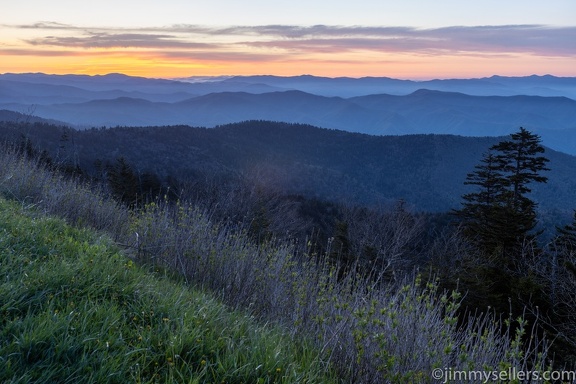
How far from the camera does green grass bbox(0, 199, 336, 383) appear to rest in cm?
213

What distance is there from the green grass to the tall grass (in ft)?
0.99

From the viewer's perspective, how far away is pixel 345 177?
101 metres

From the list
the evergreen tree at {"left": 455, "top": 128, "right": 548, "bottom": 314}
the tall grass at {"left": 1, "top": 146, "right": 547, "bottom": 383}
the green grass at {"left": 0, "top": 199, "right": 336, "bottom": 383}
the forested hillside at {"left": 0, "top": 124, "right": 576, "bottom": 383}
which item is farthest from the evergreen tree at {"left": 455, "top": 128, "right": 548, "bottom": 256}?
the green grass at {"left": 0, "top": 199, "right": 336, "bottom": 383}

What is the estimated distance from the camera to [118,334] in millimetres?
2420

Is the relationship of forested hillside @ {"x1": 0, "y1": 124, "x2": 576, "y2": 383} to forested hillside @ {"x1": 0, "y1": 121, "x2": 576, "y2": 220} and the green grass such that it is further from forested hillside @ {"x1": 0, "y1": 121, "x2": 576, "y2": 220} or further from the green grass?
forested hillside @ {"x1": 0, "y1": 121, "x2": 576, "y2": 220}

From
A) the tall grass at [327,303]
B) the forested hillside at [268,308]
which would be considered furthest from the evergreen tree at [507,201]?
the forested hillside at [268,308]

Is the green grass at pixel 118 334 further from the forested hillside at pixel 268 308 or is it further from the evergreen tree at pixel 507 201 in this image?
the evergreen tree at pixel 507 201

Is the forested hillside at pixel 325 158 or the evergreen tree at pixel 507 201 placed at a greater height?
the evergreen tree at pixel 507 201

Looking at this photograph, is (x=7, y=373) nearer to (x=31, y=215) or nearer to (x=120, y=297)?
(x=120, y=297)

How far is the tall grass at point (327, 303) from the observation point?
109 inches

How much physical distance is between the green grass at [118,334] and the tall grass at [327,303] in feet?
0.99

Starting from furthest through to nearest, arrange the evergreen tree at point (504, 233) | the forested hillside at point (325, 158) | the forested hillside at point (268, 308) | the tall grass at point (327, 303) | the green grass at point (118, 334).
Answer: the forested hillside at point (325, 158), the evergreen tree at point (504, 233), the tall grass at point (327, 303), the forested hillside at point (268, 308), the green grass at point (118, 334)

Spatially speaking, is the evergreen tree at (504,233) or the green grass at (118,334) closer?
the green grass at (118,334)

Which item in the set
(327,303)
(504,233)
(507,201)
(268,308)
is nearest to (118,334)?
(268,308)
